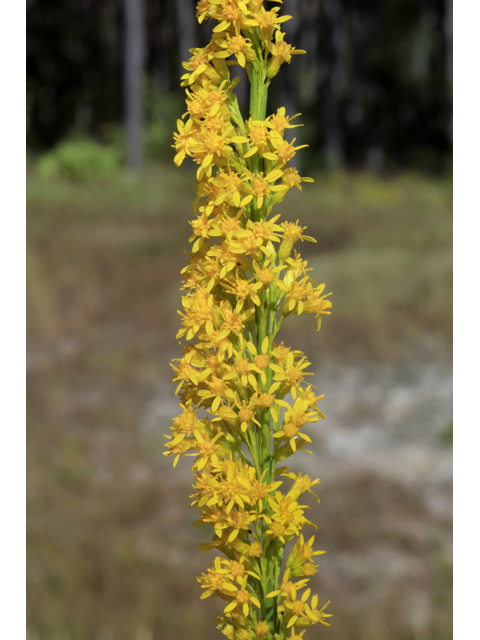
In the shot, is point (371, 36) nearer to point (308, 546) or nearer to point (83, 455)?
point (83, 455)

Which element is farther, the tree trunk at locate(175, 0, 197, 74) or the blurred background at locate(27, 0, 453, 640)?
the tree trunk at locate(175, 0, 197, 74)

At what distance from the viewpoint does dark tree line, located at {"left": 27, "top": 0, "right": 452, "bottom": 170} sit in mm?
33281

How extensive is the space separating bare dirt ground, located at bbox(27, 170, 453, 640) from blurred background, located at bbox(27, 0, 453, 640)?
3 centimetres

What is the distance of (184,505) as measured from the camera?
27.8ft

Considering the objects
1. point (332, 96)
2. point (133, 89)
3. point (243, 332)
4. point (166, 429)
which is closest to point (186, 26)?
point (332, 96)

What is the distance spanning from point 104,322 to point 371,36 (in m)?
30.8

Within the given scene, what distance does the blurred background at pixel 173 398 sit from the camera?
6449 mm

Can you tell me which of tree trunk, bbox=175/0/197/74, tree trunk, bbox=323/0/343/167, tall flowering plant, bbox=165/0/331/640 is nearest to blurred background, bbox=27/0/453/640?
tree trunk, bbox=323/0/343/167

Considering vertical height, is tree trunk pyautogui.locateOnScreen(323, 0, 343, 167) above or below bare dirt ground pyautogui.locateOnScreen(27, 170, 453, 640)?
above

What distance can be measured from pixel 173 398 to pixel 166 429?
4.51ft

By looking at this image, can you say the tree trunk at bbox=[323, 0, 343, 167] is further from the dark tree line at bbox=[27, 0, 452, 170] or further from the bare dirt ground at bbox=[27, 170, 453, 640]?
the bare dirt ground at bbox=[27, 170, 453, 640]

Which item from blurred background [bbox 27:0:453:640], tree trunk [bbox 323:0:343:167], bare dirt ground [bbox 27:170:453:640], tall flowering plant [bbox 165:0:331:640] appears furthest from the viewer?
tree trunk [bbox 323:0:343:167]

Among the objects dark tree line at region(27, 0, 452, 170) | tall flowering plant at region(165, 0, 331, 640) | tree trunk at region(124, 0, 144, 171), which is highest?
dark tree line at region(27, 0, 452, 170)

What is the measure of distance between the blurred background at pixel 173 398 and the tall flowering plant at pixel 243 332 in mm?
5018
